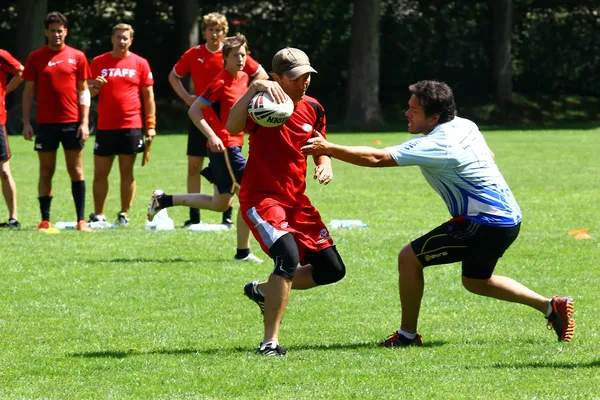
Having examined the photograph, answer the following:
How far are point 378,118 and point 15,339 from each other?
27760 mm

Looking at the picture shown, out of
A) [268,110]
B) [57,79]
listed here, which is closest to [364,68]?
[57,79]

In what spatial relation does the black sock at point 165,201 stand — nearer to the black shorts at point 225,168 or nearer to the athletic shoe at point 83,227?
the black shorts at point 225,168

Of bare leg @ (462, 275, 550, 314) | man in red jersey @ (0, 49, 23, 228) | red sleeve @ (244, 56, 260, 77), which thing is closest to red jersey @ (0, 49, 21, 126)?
man in red jersey @ (0, 49, 23, 228)

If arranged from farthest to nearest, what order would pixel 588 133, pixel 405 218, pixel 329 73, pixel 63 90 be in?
pixel 329 73, pixel 588 133, pixel 405 218, pixel 63 90

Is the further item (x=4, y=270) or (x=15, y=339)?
(x=4, y=270)

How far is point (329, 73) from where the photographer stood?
3691 cm

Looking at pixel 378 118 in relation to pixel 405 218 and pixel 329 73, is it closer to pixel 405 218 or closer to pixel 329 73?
pixel 329 73

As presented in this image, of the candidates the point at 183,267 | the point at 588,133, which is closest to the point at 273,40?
the point at 588,133

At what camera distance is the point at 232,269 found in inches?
393

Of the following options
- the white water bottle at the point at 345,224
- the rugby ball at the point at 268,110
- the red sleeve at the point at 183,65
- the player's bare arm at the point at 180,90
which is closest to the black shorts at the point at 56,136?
the player's bare arm at the point at 180,90

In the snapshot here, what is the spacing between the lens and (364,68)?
34.1 m

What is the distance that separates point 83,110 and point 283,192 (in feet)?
20.1

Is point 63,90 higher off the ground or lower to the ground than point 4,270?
higher

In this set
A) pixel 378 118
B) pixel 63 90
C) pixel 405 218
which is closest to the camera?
pixel 63 90
